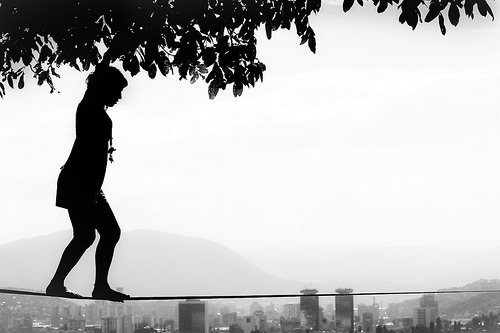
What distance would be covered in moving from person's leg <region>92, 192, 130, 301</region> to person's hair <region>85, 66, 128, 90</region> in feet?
2.69

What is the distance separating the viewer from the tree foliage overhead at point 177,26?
7.61 m

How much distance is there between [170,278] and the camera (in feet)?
432

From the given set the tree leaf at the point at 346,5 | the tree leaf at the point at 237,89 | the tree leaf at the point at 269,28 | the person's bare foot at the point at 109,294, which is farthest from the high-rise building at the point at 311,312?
the tree leaf at the point at 346,5

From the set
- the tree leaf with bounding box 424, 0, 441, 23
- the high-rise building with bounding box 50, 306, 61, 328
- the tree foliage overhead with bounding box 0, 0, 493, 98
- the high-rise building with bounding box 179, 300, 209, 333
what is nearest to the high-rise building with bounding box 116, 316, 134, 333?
the high-rise building with bounding box 179, 300, 209, 333

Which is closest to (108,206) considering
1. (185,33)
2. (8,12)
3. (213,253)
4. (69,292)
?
(69,292)

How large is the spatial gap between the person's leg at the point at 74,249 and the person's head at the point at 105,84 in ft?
2.84

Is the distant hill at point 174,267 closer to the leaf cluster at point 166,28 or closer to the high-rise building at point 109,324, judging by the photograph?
the high-rise building at point 109,324

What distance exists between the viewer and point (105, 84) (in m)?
7.09

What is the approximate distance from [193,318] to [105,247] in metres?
44.5

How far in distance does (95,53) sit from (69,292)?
2918 mm

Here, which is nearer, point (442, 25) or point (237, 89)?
point (442, 25)

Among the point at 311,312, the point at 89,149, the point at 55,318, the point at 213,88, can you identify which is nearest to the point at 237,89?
the point at 213,88

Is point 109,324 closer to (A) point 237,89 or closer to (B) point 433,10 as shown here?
(A) point 237,89

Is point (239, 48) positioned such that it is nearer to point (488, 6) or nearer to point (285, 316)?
point (488, 6)
